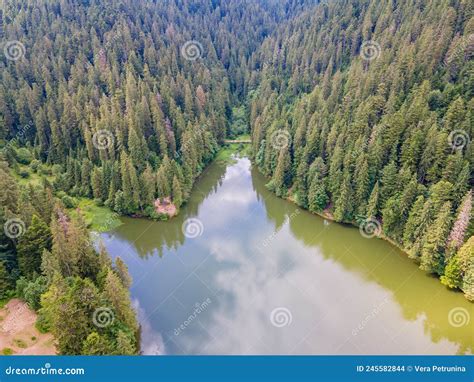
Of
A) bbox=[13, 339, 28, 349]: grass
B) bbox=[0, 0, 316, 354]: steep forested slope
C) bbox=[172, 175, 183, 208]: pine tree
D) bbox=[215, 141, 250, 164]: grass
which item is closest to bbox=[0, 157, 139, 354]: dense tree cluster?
bbox=[0, 0, 316, 354]: steep forested slope

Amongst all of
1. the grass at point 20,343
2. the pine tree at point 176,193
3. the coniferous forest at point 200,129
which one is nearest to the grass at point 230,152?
the coniferous forest at point 200,129

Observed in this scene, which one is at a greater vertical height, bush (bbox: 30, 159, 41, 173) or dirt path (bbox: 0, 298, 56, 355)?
dirt path (bbox: 0, 298, 56, 355)

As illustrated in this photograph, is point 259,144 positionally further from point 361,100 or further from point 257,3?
point 257,3

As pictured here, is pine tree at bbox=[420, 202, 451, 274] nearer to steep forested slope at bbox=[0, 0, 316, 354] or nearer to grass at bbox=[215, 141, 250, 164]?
steep forested slope at bbox=[0, 0, 316, 354]

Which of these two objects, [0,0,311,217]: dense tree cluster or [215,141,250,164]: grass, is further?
[215,141,250,164]: grass

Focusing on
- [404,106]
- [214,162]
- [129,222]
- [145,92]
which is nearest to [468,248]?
[404,106]

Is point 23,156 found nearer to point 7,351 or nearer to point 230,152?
point 230,152

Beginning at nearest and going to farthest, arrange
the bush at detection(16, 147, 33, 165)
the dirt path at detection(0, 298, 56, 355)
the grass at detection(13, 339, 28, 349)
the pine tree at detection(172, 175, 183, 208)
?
the dirt path at detection(0, 298, 56, 355) → the grass at detection(13, 339, 28, 349) → the pine tree at detection(172, 175, 183, 208) → the bush at detection(16, 147, 33, 165)

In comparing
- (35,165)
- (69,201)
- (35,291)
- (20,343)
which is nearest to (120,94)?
(35,165)
